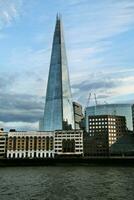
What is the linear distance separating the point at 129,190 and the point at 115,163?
127 meters

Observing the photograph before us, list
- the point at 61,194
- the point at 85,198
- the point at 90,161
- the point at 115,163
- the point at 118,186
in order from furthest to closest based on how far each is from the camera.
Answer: the point at 90,161 < the point at 115,163 < the point at 118,186 < the point at 61,194 < the point at 85,198

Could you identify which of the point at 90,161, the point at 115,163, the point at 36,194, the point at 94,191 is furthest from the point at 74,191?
the point at 90,161

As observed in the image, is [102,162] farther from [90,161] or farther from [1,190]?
[1,190]

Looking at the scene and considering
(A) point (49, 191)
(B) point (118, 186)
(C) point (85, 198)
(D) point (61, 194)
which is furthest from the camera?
(B) point (118, 186)

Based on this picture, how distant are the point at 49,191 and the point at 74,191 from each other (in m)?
4.57

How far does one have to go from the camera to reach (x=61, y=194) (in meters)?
54.5

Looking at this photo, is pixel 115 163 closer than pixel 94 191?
No

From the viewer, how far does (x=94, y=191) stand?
57094 millimetres

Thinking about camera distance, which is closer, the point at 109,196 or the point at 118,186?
the point at 109,196

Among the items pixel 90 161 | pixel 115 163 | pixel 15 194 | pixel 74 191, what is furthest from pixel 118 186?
pixel 90 161

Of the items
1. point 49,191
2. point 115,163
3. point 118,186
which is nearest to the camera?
point 49,191

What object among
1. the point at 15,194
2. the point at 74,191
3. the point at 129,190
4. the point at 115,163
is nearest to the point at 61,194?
the point at 74,191

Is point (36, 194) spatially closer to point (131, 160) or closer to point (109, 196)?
point (109, 196)

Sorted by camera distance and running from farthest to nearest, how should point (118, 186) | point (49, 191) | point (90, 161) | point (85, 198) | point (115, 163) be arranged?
point (90, 161), point (115, 163), point (118, 186), point (49, 191), point (85, 198)
